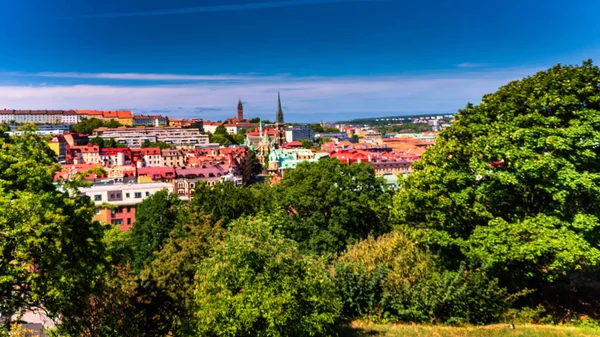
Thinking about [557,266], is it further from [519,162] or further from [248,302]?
[248,302]

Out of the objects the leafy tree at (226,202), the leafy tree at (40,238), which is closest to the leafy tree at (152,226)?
the leafy tree at (226,202)

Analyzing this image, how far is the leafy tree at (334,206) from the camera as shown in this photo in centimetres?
2808

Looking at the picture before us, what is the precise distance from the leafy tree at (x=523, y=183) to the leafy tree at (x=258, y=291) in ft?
25.9

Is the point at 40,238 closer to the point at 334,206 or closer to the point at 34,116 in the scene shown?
the point at 334,206

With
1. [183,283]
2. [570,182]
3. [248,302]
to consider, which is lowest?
[183,283]

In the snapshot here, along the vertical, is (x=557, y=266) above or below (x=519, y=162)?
below

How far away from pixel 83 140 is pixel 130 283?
124893 mm

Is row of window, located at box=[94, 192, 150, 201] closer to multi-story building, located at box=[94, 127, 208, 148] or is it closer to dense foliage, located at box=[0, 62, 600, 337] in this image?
dense foliage, located at box=[0, 62, 600, 337]

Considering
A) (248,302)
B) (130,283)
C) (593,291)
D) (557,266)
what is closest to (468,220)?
(557,266)

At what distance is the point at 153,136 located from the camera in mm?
153625

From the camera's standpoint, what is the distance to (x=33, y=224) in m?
10.4

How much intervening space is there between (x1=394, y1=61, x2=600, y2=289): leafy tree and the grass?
67.4 inches

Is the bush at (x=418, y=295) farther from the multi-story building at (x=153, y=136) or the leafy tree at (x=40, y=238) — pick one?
the multi-story building at (x=153, y=136)

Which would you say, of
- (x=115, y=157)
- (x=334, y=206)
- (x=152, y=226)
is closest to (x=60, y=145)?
(x=115, y=157)
